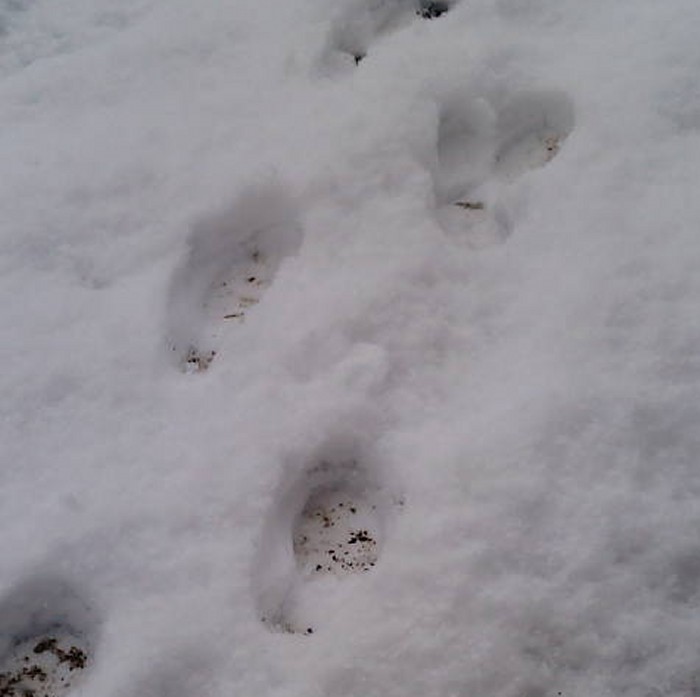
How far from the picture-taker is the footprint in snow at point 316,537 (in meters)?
1.55

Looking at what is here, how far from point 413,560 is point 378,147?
3.52 feet

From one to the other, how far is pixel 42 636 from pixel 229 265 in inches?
37.3

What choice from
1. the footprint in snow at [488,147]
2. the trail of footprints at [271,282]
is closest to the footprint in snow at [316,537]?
the trail of footprints at [271,282]

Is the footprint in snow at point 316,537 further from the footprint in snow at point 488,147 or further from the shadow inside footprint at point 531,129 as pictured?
the shadow inside footprint at point 531,129

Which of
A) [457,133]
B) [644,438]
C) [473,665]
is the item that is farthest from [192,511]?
[457,133]

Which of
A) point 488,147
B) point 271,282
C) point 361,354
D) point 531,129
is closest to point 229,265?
point 271,282

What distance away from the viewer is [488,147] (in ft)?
6.97

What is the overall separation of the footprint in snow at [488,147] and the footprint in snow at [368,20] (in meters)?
0.41

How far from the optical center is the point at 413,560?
152 centimetres

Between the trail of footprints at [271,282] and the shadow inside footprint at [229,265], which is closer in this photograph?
the trail of footprints at [271,282]

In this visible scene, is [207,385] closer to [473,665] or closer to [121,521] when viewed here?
[121,521]

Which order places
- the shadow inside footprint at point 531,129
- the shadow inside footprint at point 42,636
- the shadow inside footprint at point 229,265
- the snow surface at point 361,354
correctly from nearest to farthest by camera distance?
1. the snow surface at point 361,354
2. the shadow inside footprint at point 42,636
3. the shadow inside footprint at point 229,265
4. the shadow inside footprint at point 531,129

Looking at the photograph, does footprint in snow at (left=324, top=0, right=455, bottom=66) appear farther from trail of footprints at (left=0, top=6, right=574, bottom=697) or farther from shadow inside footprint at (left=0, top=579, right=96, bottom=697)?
shadow inside footprint at (left=0, top=579, right=96, bottom=697)

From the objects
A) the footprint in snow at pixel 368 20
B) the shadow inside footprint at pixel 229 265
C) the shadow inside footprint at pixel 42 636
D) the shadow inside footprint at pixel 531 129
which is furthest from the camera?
the footprint in snow at pixel 368 20
